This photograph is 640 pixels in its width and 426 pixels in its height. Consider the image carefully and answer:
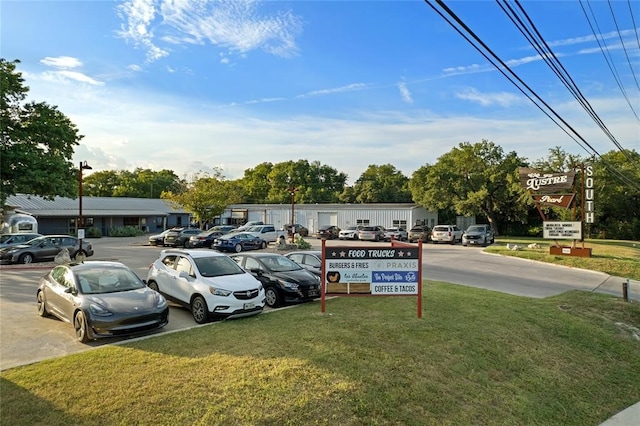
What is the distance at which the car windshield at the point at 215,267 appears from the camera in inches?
393

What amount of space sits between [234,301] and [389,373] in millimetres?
4162

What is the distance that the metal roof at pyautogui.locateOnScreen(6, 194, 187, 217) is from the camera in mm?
41281

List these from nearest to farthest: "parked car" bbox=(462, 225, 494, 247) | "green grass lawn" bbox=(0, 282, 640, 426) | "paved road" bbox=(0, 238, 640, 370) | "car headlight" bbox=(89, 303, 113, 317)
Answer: "green grass lawn" bbox=(0, 282, 640, 426), "paved road" bbox=(0, 238, 640, 370), "car headlight" bbox=(89, 303, 113, 317), "parked car" bbox=(462, 225, 494, 247)

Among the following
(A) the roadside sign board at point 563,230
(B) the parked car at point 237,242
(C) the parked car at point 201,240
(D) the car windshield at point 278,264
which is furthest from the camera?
(C) the parked car at point 201,240

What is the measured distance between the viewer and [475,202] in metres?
46.4

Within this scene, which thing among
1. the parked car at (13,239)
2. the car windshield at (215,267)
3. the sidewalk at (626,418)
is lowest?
the sidewalk at (626,418)

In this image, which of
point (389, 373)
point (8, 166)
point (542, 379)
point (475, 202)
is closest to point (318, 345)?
point (389, 373)

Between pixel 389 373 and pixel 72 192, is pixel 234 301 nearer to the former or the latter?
pixel 389 373

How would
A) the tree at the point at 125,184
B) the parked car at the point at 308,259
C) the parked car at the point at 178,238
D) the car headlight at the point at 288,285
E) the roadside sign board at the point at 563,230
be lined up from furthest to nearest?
the tree at the point at 125,184 < the parked car at the point at 178,238 < the roadside sign board at the point at 563,230 < the parked car at the point at 308,259 < the car headlight at the point at 288,285

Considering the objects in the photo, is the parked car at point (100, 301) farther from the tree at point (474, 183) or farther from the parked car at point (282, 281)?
the tree at point (474, 183)

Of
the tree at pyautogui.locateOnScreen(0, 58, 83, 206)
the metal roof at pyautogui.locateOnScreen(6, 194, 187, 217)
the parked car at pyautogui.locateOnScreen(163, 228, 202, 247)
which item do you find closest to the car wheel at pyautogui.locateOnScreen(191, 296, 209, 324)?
the tree at pyautogui.locateOnScreen(0, 58, 83, 206)

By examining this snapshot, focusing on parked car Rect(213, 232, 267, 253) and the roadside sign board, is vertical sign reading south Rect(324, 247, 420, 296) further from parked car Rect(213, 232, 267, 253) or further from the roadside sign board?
the roadside sign board

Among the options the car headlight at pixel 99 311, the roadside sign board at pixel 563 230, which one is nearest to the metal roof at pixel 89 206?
the car headlight at pixel 99 311

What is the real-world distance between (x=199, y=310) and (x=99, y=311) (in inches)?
86.1
